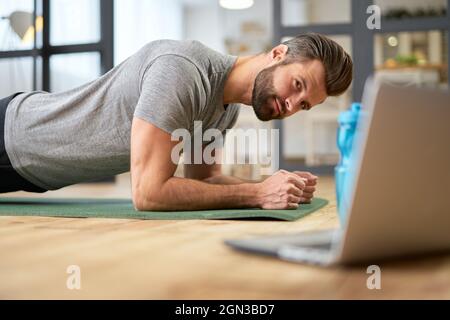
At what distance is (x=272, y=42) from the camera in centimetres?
459

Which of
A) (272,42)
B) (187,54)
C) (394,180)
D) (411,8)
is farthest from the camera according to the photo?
(411,8)

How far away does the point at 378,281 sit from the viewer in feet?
2.28

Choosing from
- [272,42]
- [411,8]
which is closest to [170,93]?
[272,42]

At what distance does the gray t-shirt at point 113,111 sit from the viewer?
4.60 ft

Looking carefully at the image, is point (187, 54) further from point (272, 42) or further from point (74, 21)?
point (272, 42)

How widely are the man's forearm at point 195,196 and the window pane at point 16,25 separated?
3.07 meters

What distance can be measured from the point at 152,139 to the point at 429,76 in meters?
4.39

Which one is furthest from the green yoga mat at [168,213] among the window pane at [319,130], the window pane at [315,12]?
the window pane at [315,12]

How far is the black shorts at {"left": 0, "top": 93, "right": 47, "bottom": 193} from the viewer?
175 cm

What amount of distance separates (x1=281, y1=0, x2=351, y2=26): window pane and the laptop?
393 cm

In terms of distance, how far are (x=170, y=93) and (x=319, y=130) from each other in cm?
439

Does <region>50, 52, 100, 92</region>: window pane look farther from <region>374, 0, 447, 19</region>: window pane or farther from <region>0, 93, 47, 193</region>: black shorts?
<region>0, 93, 47, 193</region>: black shorts

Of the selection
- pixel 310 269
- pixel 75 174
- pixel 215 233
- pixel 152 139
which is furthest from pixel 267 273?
pixel 75 174

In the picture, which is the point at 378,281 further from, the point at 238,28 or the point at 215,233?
the point at 238,28
